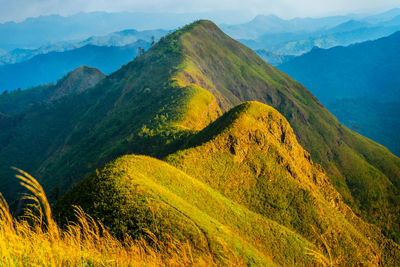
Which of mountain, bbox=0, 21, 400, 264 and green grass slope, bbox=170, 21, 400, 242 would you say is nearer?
mountain, bbox=0, 21, 400, 264

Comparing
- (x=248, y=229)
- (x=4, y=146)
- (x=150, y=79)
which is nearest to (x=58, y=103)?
(x=4, y=146)

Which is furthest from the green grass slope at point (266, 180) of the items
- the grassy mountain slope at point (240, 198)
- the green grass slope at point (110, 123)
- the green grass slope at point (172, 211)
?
the green grass slope at point (110, 123)

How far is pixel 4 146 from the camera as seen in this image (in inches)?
6585

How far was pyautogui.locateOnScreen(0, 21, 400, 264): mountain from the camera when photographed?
140ft

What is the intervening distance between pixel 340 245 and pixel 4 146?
203761 millimetres

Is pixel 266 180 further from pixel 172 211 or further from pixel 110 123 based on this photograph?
pixel 110 123

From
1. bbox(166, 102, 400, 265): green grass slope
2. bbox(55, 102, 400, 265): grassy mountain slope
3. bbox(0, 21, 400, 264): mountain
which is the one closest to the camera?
bbox(55, 102, 400, 265): grassy mountain slope

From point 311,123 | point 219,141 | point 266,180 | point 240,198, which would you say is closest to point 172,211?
point 240,198

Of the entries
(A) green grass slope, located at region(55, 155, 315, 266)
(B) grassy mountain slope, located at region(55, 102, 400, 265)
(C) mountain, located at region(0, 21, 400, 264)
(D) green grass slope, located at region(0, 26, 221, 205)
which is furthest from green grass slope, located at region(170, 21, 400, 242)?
(A) green grass slope, located at region(55, 155, 315, 266)

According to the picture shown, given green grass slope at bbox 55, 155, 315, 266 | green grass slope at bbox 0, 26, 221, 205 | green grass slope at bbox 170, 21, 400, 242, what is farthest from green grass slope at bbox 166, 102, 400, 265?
green grass slope at bbox 170, 21, 400, 242

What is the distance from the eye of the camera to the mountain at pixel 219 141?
42.6m

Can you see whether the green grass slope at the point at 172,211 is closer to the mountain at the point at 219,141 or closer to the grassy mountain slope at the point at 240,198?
the grassy mountain slope at the point at 240,198

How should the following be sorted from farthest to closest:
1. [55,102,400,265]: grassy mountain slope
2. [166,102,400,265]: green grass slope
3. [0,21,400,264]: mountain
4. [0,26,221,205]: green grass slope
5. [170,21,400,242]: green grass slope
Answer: [170,21,400,242]: green grass slope < [0,26,221,205]: green grass slope < [0,21,400,264]: mountain < [166,102,400,265]: green grass slope < [55,102,400,265]: grassy mountain slope

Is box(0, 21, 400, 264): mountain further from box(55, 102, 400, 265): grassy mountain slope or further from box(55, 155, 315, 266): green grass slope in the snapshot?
box(55, 155, 315, 266): green grass slope
